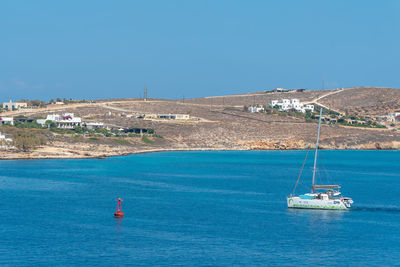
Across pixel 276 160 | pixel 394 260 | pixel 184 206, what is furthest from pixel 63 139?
pixel 394 260

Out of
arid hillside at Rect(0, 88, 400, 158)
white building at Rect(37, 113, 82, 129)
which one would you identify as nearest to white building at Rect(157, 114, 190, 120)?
arid hillside at Rect(0, 88, 400, 158)

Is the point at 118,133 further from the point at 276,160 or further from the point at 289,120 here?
Answer: the point at 289,120

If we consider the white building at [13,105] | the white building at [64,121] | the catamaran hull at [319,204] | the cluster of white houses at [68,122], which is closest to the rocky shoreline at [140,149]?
the cluster of white houses at [68,122]

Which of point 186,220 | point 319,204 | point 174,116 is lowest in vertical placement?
point 186,220

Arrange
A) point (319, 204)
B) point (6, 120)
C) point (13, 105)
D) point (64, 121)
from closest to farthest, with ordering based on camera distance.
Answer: point (319, 204), point (6, 120), point (64, 121), point (13, 105)

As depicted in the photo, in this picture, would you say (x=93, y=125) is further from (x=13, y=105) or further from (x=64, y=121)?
(x=13, y=105)

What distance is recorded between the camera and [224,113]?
581 ft

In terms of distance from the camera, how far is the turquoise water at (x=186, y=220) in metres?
41.8

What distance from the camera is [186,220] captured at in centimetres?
5269

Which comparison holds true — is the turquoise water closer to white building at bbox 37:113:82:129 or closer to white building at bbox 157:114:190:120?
white building at bbox 37:113:82:129

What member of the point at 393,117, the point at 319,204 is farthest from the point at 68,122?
the point at 319,204

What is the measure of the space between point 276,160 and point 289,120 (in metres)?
57.4

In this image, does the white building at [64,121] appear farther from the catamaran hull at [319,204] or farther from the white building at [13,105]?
the catamaran hull at [319,204]

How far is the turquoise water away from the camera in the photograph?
41812 millimetres
